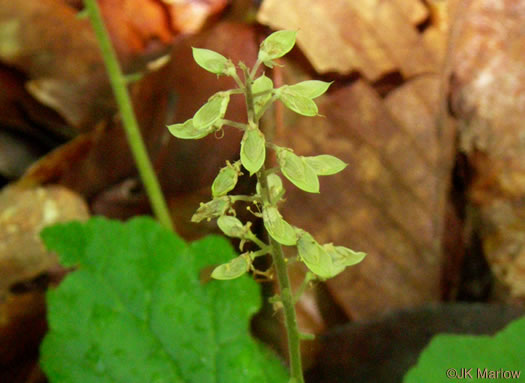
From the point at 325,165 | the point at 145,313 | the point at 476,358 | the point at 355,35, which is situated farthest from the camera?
the point at 355,35

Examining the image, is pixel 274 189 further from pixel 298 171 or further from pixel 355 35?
pixel 355 35

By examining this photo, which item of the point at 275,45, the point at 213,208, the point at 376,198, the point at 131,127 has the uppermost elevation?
the point at 275,45

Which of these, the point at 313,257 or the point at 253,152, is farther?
the point at 313,257

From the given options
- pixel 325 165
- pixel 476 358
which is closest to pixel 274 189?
pixel 325 165

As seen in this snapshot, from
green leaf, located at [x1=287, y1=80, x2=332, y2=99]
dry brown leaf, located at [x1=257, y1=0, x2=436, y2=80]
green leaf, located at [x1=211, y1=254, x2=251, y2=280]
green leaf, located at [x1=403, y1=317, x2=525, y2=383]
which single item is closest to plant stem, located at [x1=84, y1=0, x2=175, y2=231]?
dry brown leaf, located at [x1=257, y1=0, x2=436, y2=80]

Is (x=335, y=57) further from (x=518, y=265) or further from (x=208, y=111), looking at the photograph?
(x=208, y=111)
